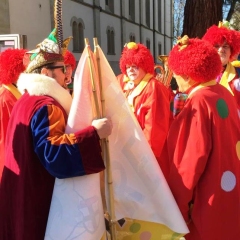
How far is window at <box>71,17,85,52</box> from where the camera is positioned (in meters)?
20.2

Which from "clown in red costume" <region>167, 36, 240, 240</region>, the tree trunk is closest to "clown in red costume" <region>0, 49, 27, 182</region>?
"clown in red costume" <region>167, 36, 240, 240</region>

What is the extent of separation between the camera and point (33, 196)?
2.28 meters

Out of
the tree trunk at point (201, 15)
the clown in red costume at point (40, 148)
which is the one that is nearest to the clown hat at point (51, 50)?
the clown in red costume at point (40, 148)

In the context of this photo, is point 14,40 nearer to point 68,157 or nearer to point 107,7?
point 68,157

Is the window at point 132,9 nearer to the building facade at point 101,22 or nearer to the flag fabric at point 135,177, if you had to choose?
the building facade at point 101,22

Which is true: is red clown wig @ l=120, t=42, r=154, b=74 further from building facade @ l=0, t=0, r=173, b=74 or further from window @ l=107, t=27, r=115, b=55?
window @ l=107, t=27, r=115, b=55

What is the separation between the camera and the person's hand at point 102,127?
7.29 ft

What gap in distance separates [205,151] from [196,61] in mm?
618

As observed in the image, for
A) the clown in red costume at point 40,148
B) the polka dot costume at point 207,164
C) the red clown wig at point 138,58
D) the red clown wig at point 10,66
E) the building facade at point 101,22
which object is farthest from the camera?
the building facade at point 101,22

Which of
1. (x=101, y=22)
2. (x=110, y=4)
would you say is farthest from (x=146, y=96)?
(x=110, y=4)

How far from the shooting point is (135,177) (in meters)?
2.46

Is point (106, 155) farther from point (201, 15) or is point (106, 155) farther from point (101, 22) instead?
point (101, 22)

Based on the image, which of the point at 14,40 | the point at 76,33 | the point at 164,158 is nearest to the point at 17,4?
the point at 76,33

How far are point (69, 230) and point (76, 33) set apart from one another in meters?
19.1
